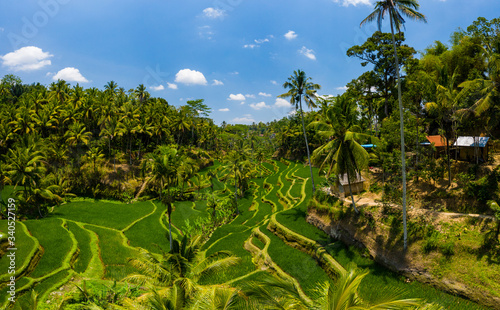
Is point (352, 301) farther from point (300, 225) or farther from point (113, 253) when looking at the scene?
point (113, 253)

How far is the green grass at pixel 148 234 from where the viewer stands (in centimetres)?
2617

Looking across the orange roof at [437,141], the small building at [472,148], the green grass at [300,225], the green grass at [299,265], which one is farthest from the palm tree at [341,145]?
the orange roof at [437,141]

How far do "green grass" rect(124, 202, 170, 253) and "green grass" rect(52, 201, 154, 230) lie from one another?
1789mm

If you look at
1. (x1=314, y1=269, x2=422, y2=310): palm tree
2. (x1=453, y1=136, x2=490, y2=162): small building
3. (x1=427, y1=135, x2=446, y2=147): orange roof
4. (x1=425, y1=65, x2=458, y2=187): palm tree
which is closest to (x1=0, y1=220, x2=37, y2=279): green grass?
(x1=314, y1=269, x2=422, y2=310): palm tree

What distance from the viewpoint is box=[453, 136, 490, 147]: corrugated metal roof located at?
19872 millimetres

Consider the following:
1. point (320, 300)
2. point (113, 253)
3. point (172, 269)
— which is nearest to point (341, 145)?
point (172, 269)

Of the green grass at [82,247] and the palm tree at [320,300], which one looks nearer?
the palm tree at [320,300]

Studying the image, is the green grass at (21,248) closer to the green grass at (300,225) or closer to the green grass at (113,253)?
the green grass at (113,253)

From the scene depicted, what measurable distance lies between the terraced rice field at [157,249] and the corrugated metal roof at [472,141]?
13.8m

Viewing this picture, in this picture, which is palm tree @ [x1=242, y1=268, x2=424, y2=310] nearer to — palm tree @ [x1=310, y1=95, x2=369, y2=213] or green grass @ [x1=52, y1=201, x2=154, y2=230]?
palm tree @ [x1=310, y1=95, x2=369, y2=213]

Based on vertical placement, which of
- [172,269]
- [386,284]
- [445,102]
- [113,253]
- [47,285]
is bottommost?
[113,253]

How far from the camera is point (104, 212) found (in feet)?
113

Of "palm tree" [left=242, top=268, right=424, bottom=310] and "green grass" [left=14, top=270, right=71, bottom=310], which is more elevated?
"palm tree" [left=242, top=268, right=424, bottom=310]

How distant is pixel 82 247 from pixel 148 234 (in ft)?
24.1
